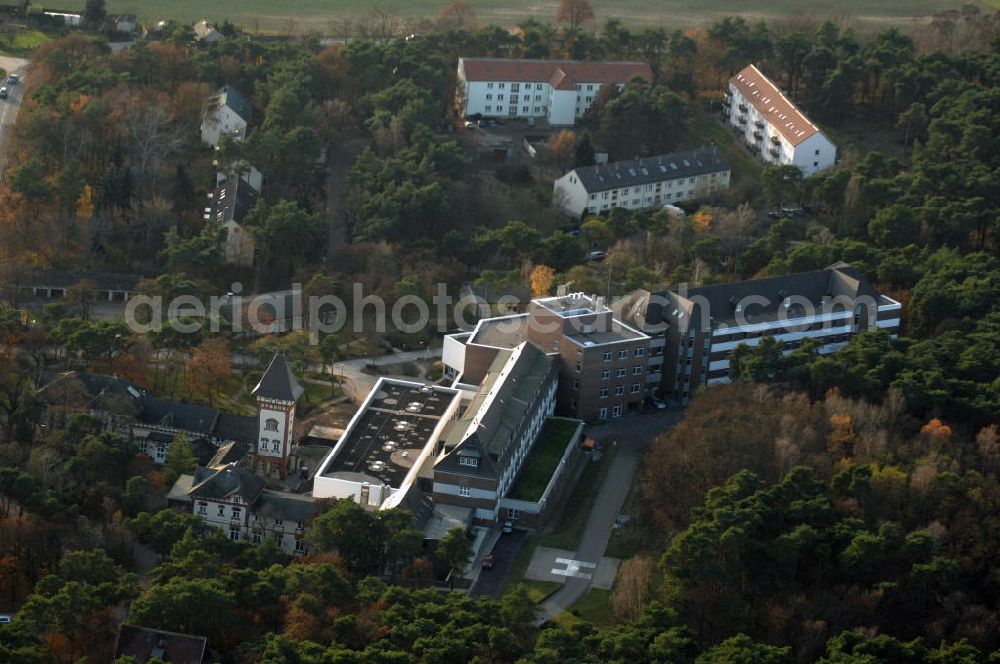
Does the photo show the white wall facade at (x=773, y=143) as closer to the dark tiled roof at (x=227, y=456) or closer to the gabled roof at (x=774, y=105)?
the gabled roof at (x=774, y=105)

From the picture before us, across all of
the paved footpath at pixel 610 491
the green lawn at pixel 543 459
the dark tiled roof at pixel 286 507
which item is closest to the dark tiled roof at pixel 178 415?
the dark tiled roof at pixel 286 507

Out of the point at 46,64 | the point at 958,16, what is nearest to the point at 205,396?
the point at 46,64

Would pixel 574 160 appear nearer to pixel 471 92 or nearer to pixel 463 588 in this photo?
pixel 471 92

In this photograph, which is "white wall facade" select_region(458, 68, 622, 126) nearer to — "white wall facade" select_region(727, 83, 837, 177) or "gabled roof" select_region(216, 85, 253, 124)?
"white wall facade" select_region(727, 83, 837, 177)

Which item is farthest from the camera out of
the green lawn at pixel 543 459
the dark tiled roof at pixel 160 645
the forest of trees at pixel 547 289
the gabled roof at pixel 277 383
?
the gabled roof at pixel 277 383

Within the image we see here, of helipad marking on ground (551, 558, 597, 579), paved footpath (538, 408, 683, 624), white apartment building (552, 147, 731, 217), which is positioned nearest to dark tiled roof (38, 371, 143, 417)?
helipad marking on ground (551, 558, 597, 579)

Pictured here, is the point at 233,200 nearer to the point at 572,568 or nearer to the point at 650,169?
the point at 650,169
